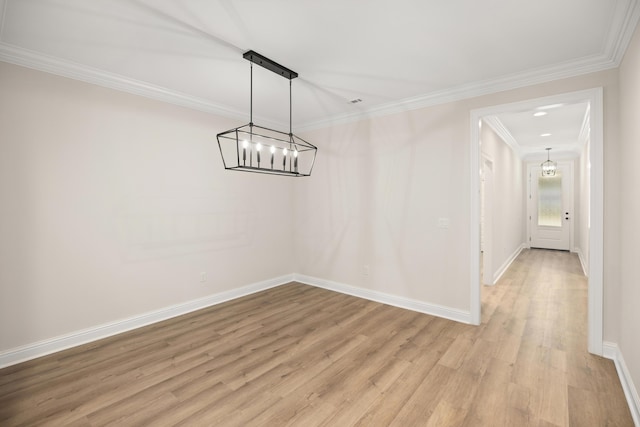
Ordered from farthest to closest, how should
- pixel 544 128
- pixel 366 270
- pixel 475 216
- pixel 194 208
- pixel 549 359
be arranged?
1. pixel 544 128
2. pixel 366 270
3. pixel 194 208
4. pixel 475 216
5. pixel 549 359

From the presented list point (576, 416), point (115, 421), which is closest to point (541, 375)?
point (576, 416)

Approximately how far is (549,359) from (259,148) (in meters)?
3.20

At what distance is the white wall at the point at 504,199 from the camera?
16.9 feet

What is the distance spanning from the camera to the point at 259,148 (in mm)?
2678

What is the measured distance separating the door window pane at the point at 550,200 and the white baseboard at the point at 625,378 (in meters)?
6.93

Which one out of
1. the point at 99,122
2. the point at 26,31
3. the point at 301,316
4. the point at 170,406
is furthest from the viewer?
the point at 301,316

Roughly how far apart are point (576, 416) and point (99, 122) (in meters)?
4.67

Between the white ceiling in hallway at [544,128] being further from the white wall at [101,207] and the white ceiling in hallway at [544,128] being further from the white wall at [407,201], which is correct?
the white wall at [101,207]

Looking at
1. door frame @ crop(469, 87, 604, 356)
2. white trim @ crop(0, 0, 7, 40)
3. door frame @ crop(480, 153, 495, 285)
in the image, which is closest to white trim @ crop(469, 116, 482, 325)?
door frame @ crop(469, 87, 604, 356)

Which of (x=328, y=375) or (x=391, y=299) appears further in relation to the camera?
(x=391, y=299)

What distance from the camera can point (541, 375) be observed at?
242 centimetres

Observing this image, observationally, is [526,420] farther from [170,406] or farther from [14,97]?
[14,97]

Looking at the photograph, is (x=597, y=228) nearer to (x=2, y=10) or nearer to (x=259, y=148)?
(x=259, y=148)

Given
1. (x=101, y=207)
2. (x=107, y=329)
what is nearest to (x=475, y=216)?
(x=101, y=207)
